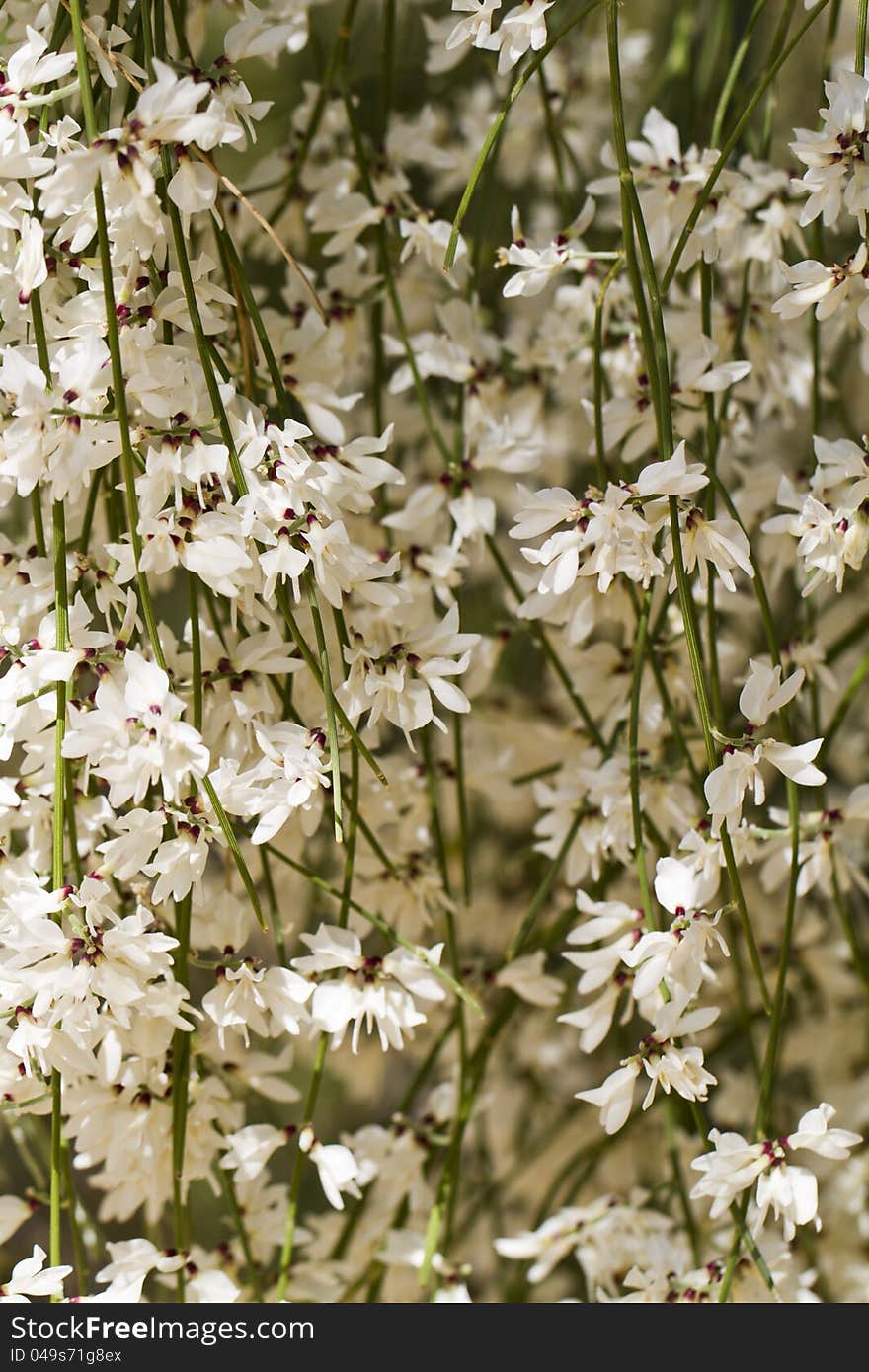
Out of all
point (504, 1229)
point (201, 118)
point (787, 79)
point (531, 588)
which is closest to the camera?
point (201, 118)

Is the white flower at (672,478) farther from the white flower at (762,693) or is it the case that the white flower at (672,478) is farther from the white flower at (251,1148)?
the white flower at (251,1148)

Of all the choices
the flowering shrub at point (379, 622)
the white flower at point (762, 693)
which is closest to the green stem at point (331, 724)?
the flowering shrub at point (379, 622)

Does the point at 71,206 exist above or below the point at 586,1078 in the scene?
above

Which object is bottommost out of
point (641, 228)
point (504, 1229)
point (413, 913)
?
point (504, 1229)

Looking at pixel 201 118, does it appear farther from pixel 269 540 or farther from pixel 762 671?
pixel 762 671

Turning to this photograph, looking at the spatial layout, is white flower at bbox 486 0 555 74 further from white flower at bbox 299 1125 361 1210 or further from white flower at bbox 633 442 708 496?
white flower at bbox 299 1125 361 1210

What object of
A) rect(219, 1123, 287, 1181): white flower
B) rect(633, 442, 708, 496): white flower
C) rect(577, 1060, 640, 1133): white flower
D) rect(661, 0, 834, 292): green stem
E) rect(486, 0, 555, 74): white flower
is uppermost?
rect(486, 0, 555, 74): white flower

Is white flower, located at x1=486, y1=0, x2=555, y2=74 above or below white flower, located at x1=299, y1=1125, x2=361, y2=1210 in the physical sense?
above

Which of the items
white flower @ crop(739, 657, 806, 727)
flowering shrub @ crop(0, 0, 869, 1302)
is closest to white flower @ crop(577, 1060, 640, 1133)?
flowering shrub @ crop(0, 0, 869, 1302)

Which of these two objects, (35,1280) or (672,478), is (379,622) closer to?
(672,478)

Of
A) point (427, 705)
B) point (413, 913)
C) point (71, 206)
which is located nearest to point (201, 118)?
point (71, 206)
